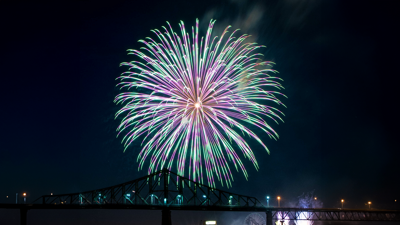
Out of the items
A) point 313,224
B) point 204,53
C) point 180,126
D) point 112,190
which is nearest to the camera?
point 204,53

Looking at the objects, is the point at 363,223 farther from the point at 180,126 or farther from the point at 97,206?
the point at 180,126

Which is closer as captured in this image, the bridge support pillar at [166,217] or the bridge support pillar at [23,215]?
the bridge support pillar at [166,217]

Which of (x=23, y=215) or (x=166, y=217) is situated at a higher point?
(x=23, y=215)

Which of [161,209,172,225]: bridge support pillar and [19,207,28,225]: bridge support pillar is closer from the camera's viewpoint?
[161,209,172,225]: bridge support pillar

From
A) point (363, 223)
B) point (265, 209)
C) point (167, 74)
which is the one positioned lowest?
point (363, 223)

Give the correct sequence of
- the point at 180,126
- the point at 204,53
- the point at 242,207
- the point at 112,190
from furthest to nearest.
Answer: the point at 112,190, the point at 242,207, the point at 180,126, the point at 204,53

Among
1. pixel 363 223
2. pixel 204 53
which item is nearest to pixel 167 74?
pixel 204 53

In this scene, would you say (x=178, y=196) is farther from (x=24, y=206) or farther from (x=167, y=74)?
(x=167, y=74)

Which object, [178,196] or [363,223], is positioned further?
[363,223]

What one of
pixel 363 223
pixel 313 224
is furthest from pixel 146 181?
pixel 363 223

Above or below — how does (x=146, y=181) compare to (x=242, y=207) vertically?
above

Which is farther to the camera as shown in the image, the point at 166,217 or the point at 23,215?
the point at 23,215
